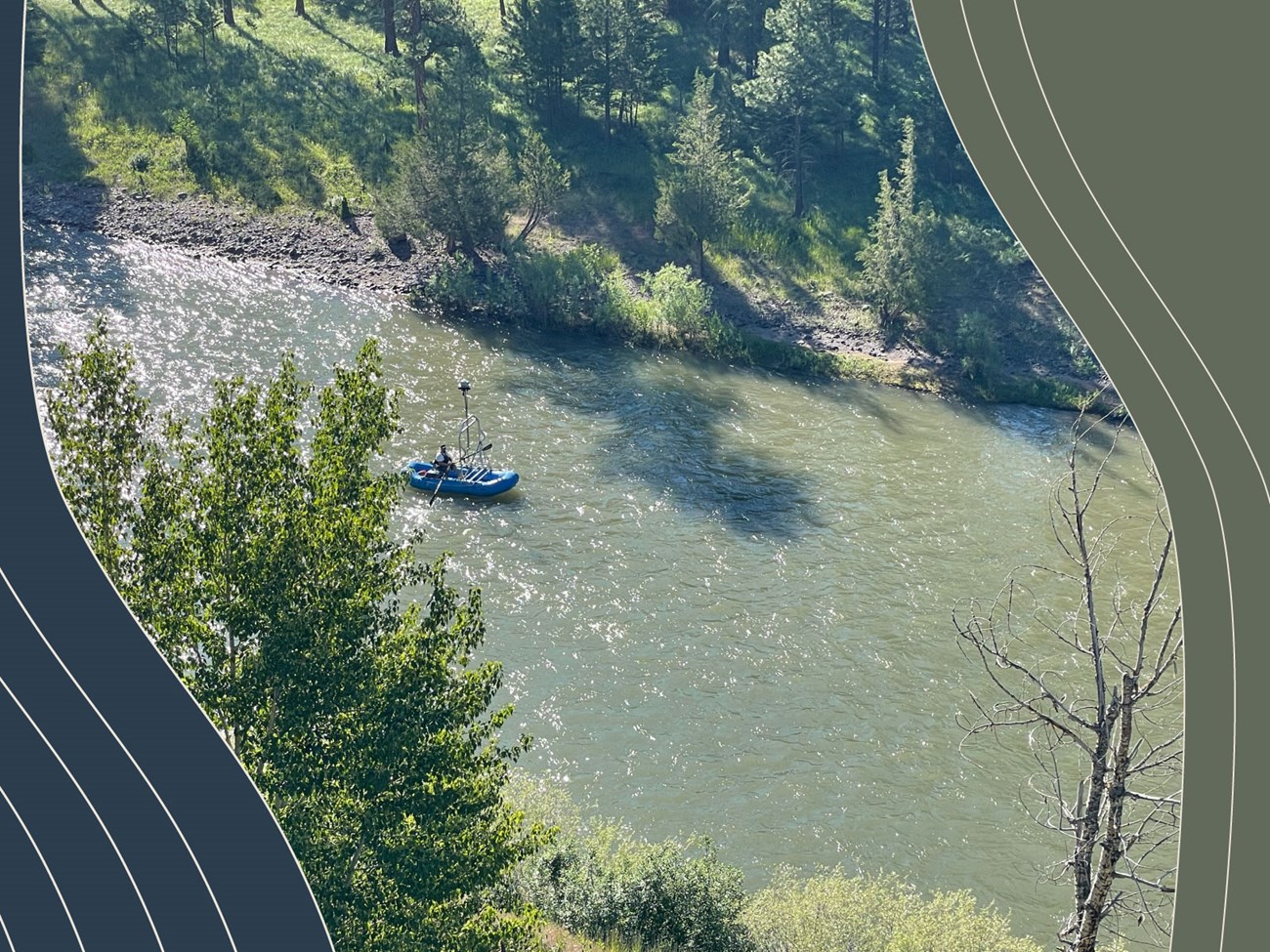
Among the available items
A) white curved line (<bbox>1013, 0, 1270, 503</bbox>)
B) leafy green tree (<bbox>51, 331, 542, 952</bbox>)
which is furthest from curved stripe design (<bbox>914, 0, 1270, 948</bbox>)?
leafy green tree (<bbox>51, 331, 542, 952</bbox>)

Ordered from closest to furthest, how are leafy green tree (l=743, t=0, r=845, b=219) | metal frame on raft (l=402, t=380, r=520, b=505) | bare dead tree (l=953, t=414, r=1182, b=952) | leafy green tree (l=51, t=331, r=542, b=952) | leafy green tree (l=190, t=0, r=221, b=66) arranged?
bare dead tree (l=953, t=414, r=1182, b=952)
leafy green tree (l=51, t=331, r=542, b=952)
metal frame on raft (l=402, t=380, r=520, b=505)
leafy green tree (l=743, t=0, r=845, b=219)
leafy green tree (l=190, t=0, r=221, b=66)

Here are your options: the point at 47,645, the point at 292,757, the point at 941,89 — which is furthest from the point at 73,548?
the point at 941,89

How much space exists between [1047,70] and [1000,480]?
3336cm

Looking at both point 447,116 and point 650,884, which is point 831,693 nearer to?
point 650,884

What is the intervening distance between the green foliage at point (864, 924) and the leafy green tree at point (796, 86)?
39.7 m

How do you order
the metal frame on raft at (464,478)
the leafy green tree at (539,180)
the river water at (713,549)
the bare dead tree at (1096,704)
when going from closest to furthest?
the bare dead tree at (1096,704) → the river water at (713,549) → the metal frame on raft at (464,478) → the leafy green tree at (539,180)

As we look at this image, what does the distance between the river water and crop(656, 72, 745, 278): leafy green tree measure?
261 inches

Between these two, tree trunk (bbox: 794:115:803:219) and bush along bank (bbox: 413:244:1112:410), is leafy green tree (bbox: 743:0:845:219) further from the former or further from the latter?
bush along bank (bbox: 413:244:1112:410)

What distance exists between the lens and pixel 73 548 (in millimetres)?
11977

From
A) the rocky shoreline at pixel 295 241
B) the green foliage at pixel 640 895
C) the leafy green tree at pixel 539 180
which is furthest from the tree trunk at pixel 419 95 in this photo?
the green foliage at pixel 640 895

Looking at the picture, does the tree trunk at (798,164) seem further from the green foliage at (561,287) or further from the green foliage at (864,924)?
the green foliage at (864,924)

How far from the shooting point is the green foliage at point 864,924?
19.3m

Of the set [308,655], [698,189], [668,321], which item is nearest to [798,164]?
[698,189]

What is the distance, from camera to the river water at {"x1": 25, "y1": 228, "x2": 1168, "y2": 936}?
24.3 meters
